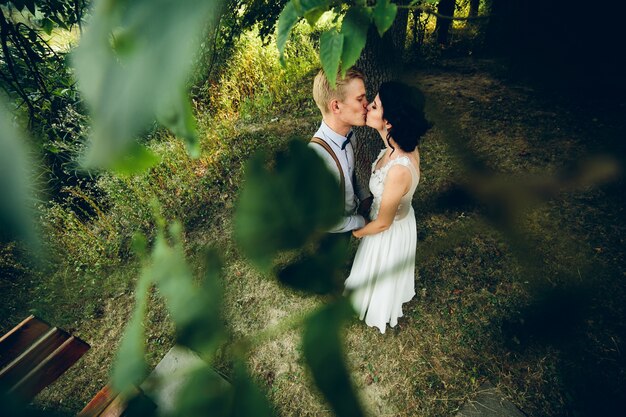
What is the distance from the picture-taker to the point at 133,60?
0.16 meters

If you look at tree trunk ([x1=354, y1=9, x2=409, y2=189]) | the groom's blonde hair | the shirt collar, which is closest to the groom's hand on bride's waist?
tree trunk ([x1=354, y1=9, x2=409, y2=189])

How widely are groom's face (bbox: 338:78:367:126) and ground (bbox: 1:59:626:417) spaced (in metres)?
0.54

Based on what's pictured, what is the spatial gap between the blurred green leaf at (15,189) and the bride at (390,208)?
44.8 inches

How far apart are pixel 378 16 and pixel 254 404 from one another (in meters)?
0.43

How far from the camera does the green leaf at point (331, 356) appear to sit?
256 millimetres

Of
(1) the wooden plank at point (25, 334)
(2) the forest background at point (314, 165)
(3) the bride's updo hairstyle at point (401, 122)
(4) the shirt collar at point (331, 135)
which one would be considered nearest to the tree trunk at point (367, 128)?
(3) the bride's updo hairstyle at point (401, 122)

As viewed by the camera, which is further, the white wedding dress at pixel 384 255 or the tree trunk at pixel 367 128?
the white wedding dress at pixel 384 255

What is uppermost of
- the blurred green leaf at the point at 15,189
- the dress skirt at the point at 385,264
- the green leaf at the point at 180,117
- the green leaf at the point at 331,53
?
the green leaf at the point at 331,53

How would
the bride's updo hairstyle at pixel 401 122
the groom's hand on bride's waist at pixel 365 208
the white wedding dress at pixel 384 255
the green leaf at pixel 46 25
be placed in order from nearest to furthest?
the green leaf at pixel 46 25 < the bride's updo hairstyle at pixel 401 122 < the white wedding dress at pixel 384 255 < the groom's hand on bride's waist at pixel 365 208

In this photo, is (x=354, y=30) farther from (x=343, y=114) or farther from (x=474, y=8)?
(x=343, y=114)

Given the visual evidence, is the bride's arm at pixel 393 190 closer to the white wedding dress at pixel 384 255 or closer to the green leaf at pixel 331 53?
the white wedding dress at pixel 384 255

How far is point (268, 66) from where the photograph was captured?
540 centimetres

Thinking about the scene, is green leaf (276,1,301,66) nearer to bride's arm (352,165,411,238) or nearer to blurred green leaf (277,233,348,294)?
blurred green leaf (277,233,348,294)

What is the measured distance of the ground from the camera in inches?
15.6
